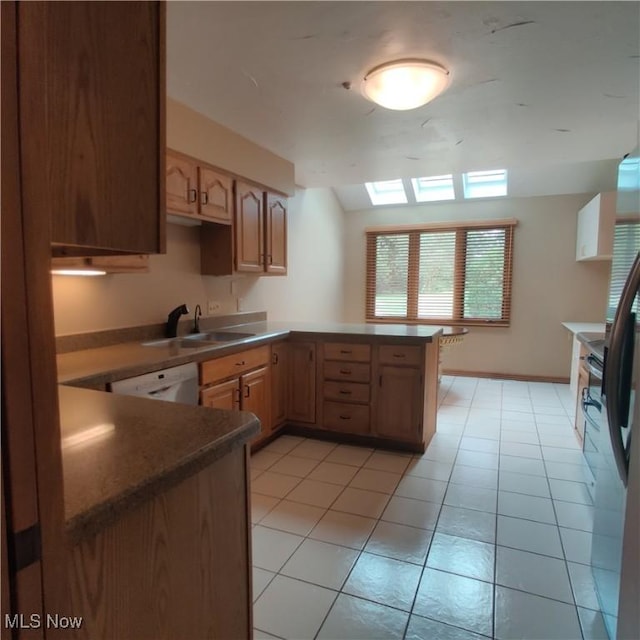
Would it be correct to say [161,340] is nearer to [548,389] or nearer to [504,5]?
[504,5]

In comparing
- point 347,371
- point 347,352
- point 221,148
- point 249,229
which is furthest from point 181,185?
point 347,371

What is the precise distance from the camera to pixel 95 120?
2.11ft

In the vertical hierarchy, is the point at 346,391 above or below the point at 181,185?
below

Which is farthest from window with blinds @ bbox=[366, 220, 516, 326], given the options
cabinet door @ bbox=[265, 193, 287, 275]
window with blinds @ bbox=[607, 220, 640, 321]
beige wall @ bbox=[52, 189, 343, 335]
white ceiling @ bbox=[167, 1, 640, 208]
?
window with blinds @ bbox=[607, 220, 640, 321]

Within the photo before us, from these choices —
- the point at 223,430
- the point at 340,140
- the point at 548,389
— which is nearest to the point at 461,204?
the point at 548,389

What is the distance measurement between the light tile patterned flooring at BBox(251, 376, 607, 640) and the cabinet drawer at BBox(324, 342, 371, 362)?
710 millimetres

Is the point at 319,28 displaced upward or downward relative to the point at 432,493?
upward

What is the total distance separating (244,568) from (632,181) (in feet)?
6.04

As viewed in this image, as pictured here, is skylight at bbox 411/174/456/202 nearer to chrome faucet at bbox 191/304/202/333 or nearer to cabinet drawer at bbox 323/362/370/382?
cabinet drawer at bbox 323/362/370/382

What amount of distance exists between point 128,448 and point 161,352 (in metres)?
1.62

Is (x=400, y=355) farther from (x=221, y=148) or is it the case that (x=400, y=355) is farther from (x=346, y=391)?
(x=221, y=148)

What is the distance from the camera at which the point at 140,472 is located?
31.7 inches

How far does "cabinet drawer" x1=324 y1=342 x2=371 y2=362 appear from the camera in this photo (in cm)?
330

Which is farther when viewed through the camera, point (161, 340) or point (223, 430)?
point (161, 340)
